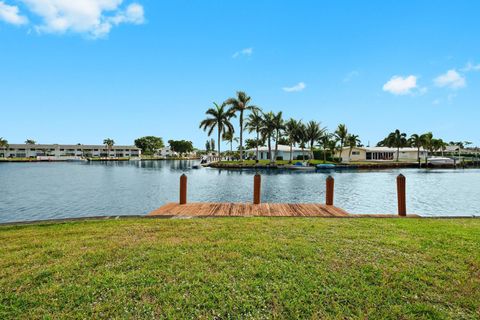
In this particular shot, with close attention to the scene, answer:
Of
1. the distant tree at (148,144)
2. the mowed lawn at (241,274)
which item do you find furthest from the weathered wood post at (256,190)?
the distant tree at (148,144)

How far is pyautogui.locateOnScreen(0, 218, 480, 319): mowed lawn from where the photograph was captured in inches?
142

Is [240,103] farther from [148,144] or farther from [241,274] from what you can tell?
[148,144]

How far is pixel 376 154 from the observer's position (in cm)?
8556

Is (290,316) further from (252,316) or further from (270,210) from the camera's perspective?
(270,210)

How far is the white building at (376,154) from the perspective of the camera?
277 ft

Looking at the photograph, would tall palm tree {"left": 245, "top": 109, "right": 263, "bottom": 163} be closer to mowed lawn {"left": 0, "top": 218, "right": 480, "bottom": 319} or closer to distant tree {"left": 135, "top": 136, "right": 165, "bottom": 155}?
mowed lawn {"left": 0, "top": 218, "right": 480, "bottom": 319}

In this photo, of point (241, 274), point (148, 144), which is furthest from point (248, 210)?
point (148, 144)

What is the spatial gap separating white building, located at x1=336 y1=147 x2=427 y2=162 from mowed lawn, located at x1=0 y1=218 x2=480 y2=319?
83.8 m

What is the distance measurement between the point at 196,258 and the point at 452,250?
5390mm

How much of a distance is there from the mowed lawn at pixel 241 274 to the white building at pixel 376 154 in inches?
3298

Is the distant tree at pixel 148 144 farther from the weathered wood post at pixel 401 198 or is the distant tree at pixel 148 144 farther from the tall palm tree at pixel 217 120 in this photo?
the weathered wood post at pixel 401 198

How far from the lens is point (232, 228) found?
24.3 feet

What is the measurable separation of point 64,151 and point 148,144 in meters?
45.8

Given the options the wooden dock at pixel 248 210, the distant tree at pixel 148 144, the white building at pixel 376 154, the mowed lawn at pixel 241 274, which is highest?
the distant tree at pixel 148 144
